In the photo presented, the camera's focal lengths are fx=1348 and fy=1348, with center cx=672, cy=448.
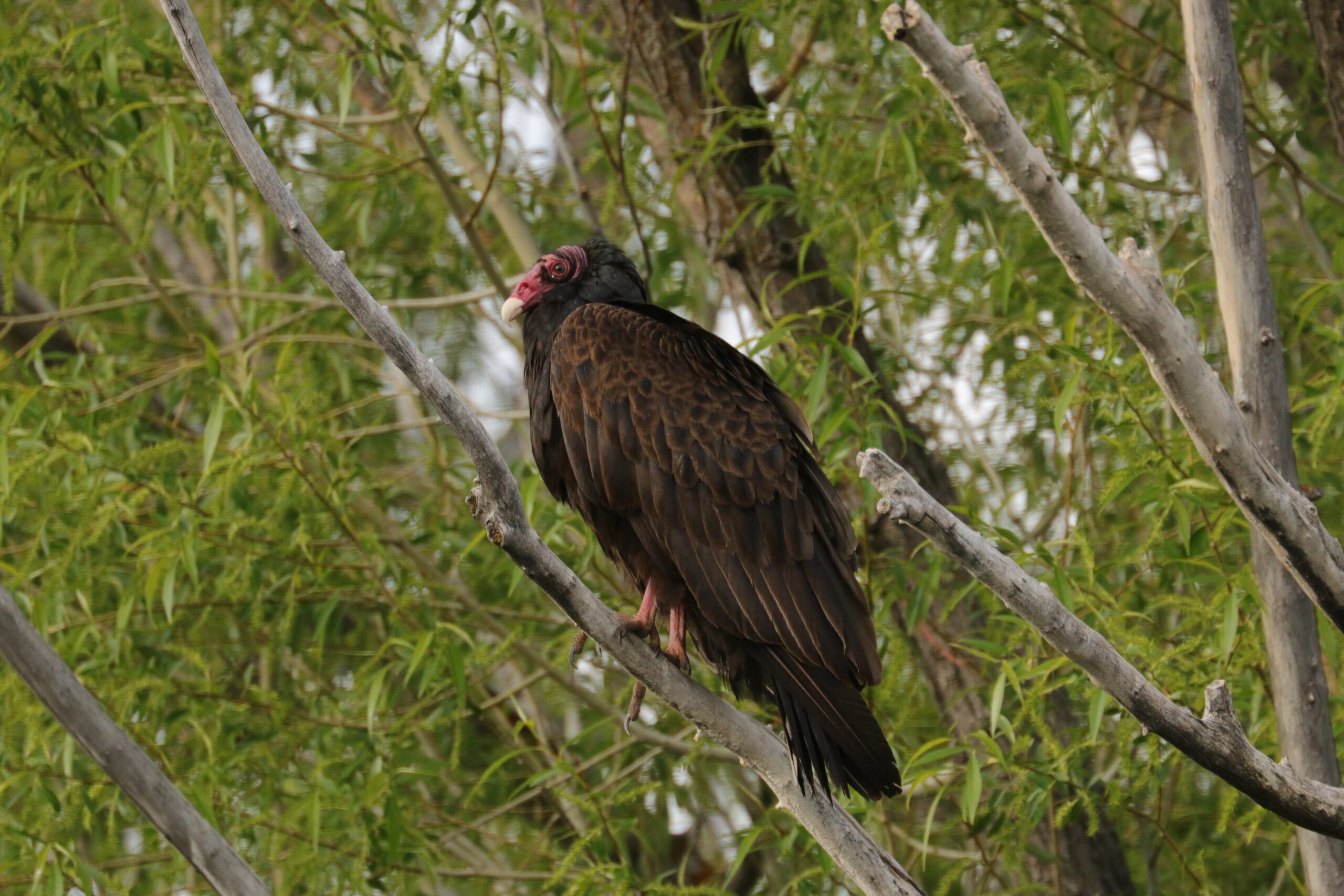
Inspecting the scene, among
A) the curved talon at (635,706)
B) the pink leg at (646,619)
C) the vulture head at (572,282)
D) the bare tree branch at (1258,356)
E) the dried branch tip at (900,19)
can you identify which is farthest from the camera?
the vulture head at (572,282)

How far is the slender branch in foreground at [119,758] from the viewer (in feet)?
7.41

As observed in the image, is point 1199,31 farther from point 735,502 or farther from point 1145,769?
point 1145,769

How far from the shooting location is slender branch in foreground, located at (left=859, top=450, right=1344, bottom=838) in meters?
1.70

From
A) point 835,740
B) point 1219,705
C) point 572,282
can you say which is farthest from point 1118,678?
point 572,282

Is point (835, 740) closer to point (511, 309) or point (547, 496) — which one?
point (511, 309)

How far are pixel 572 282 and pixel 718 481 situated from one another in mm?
846

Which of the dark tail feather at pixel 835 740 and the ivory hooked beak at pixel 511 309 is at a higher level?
the ivory hooked beak at pixel 511 309

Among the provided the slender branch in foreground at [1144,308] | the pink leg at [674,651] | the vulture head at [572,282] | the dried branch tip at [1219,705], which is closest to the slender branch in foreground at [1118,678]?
the dried branch tip at [1219,705]

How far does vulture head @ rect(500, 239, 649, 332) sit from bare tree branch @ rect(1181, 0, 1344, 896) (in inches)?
56.3

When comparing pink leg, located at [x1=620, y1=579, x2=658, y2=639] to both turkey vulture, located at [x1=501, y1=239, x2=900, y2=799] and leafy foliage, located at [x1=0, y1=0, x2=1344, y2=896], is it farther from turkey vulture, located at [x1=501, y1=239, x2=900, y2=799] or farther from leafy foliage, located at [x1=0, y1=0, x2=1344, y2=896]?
leafy foliage, located at [x1=0, y1=0, x2=1344, y2=896]

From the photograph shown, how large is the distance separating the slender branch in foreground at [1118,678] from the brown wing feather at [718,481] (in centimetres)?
77

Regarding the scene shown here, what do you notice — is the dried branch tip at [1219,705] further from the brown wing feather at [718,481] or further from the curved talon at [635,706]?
the curved talon at [635,706]

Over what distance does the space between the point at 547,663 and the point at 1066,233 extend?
270 centimetres

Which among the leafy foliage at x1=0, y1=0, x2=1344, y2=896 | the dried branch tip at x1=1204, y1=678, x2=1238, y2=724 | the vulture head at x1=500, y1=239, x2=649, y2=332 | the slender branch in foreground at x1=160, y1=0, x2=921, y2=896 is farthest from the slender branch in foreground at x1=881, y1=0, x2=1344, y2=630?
the vulture head at x1=500, y1=239, x2=649, y2=332
